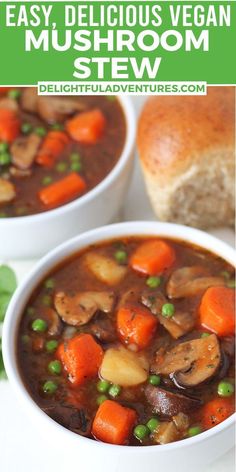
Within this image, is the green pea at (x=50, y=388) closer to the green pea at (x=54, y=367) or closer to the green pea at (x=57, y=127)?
the green pea at (x=54, y=367)

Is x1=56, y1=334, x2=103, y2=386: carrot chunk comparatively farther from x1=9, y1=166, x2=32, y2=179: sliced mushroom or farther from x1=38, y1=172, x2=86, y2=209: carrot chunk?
x1=9, y1=166, x2=32, y2=179: sliced mushroom

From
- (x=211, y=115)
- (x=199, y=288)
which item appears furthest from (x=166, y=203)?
(x=199, y=288)

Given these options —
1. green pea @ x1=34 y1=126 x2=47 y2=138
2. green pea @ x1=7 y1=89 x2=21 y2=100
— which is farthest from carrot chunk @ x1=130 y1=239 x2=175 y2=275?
green pea @ x1=7 y1=89 x2=21 y2=100

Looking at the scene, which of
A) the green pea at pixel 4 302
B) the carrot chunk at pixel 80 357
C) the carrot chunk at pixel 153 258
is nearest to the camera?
the carrot chunk at pixel 80 357

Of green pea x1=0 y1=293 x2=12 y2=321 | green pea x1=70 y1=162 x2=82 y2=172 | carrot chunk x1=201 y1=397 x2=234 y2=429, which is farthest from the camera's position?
green pea x1=70 y1=162 x2=82 y2=172

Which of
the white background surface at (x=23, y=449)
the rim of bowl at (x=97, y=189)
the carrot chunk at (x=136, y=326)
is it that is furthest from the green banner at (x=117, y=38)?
the white background surface at (x=23, y=449)

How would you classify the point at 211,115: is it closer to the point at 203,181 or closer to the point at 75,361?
the point at 203,181

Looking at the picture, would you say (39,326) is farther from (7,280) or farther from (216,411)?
(216,411)

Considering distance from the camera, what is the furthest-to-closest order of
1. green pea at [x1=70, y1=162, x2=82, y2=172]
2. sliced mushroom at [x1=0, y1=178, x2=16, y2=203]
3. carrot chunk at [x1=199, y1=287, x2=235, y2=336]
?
1. green pea at [x1=70, y1=162, x2=82, y2=172]
2. sliced mushroom at [x1=0, y1=178, x2=16, y2=203]
3. carrot chunk at [x1=199, y1=287, x2=235, y2=336]
